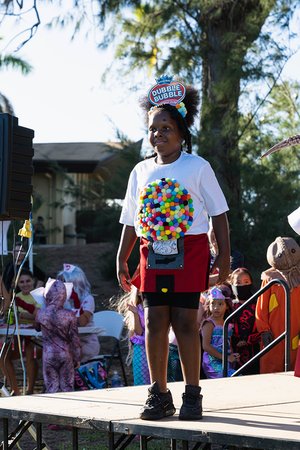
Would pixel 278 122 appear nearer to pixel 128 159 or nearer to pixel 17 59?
pixel 128 159

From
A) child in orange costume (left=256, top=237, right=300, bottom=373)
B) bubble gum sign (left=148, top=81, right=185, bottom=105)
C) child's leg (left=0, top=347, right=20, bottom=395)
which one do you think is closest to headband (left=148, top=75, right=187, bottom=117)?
bubble gum sign (left=148, top=81, right=185, bottom=105)

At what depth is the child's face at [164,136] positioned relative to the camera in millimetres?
4766

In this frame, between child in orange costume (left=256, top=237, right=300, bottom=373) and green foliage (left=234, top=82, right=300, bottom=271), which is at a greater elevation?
green foliage (left=234, top=82, right=300, bottom=271)

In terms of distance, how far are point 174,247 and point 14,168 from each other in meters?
1.77

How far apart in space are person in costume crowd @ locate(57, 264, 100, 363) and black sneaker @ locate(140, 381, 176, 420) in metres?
4.41

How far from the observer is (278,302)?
24.5 feet

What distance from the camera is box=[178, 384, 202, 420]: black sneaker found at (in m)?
4.56

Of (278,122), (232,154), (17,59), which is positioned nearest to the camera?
(232,154)

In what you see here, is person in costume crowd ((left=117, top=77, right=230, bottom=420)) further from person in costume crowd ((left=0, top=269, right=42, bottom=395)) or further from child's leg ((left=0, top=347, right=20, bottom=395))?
person in costume crowd ((left=0, top=269, right=42, bottom=395))

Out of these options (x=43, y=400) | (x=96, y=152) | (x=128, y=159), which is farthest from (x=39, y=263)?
(x=96, y=152)

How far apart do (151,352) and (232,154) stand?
9115mm

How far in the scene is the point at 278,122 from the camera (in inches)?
587

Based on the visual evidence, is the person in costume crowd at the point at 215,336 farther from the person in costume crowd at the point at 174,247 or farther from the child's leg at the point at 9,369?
the person in costume crowd at the point at 174,247

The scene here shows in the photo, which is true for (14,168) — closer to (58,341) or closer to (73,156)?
(58,341)
